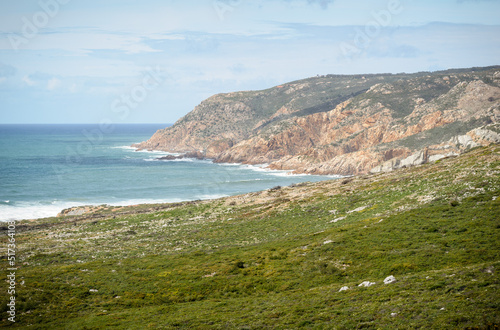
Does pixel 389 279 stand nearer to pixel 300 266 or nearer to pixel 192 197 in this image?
pixel 300 266

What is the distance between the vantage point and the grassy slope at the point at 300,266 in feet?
64.6

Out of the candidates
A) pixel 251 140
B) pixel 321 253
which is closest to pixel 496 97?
pixel 251 140

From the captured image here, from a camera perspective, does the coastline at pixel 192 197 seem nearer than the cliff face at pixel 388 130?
Yes

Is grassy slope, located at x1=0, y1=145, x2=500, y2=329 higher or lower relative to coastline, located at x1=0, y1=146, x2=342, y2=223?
higher

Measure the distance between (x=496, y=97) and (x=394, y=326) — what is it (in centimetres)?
15119

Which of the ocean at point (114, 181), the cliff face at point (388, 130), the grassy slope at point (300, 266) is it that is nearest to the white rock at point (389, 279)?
the grassy slope at point (300, 266)

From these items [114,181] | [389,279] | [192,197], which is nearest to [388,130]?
[192,197]

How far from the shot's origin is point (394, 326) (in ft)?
55.9

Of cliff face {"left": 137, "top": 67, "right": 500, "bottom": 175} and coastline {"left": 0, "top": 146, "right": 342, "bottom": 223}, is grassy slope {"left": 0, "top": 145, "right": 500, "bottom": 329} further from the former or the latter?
cliff face {"left": 137, "top": 67, "right": 500, "bottom": 175}

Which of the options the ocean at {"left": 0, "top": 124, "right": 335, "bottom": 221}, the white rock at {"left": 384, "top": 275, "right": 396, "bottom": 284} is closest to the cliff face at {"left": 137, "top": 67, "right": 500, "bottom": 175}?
the ocean at {"left": 0, "top": 124, "right": 335, "bottom": 221}

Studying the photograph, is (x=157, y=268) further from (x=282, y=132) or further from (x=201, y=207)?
(x=282, y=132)

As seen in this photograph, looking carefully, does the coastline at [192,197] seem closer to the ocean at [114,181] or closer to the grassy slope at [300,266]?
the ocean at [114,181]

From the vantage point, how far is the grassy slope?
19703 mm

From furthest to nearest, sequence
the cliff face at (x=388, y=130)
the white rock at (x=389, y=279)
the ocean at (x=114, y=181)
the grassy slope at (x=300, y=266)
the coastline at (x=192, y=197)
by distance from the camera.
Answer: the cliff face at (x=388, y=130) < the ocean at (x=114, y=181) < the coastline at (x=192, y=197) < the white rock at (x=389, y=279) < the grassy slope at (x=300, y=266)
